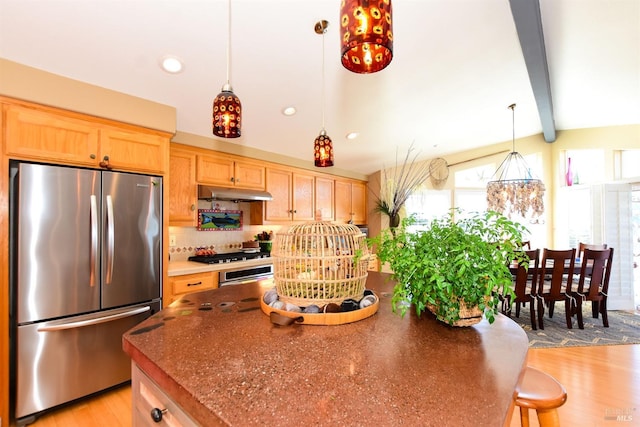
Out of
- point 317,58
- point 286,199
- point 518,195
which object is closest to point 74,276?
point 317,58

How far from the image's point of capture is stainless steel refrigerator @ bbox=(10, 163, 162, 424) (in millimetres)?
1845

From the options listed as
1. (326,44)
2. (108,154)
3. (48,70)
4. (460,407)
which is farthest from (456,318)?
(48,70)

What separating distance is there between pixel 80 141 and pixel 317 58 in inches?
71.4

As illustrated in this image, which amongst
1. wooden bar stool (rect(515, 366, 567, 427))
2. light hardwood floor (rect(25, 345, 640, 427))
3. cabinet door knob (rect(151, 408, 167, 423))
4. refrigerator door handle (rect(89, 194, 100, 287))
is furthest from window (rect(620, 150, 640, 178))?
refrigerator door handle (rect(89, 194, 100, 287))

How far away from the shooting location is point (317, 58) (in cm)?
224

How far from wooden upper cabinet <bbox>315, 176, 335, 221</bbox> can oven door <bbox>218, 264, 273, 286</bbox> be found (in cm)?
143

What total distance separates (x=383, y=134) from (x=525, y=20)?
198 cm

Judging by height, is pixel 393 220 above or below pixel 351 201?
below

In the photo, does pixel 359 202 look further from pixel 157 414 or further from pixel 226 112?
pixel 157 414

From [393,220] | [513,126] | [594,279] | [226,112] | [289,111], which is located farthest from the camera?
[393,220]

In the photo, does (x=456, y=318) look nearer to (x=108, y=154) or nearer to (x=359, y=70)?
(x=359, y=70)

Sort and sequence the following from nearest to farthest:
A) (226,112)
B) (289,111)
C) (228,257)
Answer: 1. (226,112)
2. (289,111)
3. (228,257)

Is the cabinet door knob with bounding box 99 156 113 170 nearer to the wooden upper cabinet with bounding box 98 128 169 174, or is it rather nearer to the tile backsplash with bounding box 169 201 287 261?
the wooden upper cabinet with bounding box 98 128 169 174

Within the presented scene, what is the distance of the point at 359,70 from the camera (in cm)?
103
